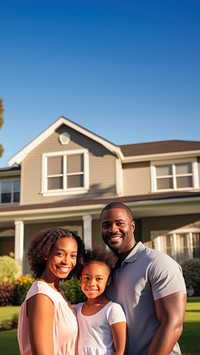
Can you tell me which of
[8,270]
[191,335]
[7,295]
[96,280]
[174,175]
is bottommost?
[7,295]

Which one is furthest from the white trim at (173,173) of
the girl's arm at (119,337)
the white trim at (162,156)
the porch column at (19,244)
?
the girl's arm at (119,337)

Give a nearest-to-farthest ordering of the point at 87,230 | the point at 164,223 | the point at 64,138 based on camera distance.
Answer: the point at 87,230
the point at 164,223
the point at 64,138

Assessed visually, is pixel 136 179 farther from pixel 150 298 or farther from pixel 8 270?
pixel 150 298

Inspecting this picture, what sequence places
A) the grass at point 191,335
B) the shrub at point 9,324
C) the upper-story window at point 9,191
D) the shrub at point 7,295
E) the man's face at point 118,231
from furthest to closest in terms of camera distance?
1. the upper-story window at point 9,191
2. the shrub at point 7,295
3. the shrub at point 9,324
4. the grass at point 191,335
5. the man's face at point 118,231

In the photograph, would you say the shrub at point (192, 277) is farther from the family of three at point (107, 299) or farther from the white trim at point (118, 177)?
the family of three at point (107, 299)

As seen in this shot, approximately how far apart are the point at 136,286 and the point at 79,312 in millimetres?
501

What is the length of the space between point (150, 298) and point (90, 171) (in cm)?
1703

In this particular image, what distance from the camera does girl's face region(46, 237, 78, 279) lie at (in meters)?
2.83

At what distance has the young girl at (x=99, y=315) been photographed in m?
2.63

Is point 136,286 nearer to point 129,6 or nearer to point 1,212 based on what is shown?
point 129,6

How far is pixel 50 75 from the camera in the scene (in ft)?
56.0

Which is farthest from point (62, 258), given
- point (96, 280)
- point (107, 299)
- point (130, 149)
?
point (130, 149)

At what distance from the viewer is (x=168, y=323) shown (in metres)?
2.45

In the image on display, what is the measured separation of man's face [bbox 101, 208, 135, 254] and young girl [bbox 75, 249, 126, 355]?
0.30 ft
